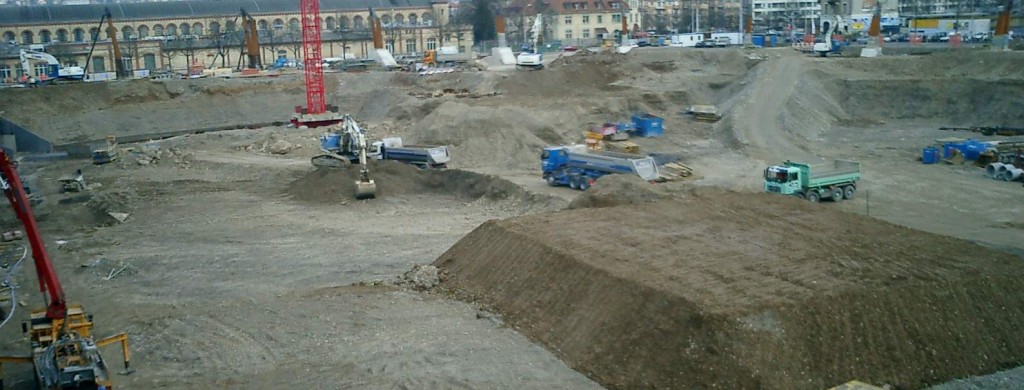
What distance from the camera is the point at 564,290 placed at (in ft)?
56.2

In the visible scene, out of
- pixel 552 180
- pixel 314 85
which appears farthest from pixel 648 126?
pixel 314 85

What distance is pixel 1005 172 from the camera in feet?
95.0

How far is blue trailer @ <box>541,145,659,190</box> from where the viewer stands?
28172 mm

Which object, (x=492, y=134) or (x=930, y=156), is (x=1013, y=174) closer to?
(x=930, y=156)

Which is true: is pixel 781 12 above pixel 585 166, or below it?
above

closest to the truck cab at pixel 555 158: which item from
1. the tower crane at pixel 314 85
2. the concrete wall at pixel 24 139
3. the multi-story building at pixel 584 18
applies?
the tower crane at pixel 314 85

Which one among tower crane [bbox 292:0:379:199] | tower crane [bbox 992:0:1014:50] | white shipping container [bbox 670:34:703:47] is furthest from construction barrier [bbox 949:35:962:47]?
tower crane [bbox 292:0:379:199]

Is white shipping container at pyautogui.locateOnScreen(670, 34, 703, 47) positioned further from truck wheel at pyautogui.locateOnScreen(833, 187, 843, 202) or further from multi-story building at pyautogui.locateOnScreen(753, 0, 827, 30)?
truck wheel at pyautogui.locateOnScreen(833, 187, 843, 202)

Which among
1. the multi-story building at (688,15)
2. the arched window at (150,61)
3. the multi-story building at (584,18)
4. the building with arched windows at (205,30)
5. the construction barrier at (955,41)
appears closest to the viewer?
the construction barrier at (955,41)

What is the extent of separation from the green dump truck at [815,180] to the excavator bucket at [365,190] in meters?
12.5

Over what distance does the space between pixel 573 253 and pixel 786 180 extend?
1038 cm

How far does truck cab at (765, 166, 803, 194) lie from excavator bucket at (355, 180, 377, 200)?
41.5 feet

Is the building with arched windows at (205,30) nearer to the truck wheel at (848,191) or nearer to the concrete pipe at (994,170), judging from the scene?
the truck wheel at (848,191)

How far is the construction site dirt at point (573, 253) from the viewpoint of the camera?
14.4 metres
